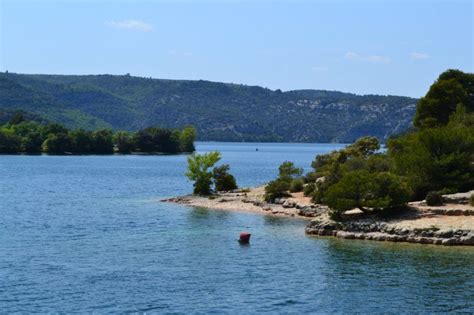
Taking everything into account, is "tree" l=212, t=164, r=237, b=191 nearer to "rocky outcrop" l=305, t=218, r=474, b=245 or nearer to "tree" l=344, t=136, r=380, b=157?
"tree" l=344, t=136, r=380, b=157

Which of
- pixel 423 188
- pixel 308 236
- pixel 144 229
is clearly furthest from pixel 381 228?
pixel 144 229

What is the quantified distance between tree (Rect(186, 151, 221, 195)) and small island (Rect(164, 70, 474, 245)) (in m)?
0.12

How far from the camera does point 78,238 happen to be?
5269cm

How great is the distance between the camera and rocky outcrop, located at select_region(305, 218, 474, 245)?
4931 cm

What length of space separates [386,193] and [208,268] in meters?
19.3

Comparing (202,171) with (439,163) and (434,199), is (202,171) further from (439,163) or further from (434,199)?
(434,199)

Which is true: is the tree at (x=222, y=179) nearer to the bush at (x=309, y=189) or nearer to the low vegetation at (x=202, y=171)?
the low vegetation at (x=202, y=171)

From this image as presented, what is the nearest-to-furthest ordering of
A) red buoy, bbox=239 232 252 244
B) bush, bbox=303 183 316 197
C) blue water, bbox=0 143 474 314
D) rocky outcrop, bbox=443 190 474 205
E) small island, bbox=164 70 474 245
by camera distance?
blue water, bbox=0 143 474 314 → red buoy, bbox=239 232 252 244 → small island, bbox=164 70 474 245 → rocky outcrop, bbox=443 190 474 205 → bush, bbox=303 183 316 197

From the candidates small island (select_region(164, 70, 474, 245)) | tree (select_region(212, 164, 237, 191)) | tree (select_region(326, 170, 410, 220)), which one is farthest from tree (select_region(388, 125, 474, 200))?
tree (select_region(212, 164, 237, 191))

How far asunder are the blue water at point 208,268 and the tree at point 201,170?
18358mm

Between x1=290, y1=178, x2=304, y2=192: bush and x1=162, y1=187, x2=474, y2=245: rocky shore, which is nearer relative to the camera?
x1=162, y1=187, x2=474, y2=245: rocky shore

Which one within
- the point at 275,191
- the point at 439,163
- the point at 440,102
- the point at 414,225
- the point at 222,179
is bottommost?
the point at 414,225

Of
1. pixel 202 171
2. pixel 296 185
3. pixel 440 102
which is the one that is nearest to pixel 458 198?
pixel 296 185

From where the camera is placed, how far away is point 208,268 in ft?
138
